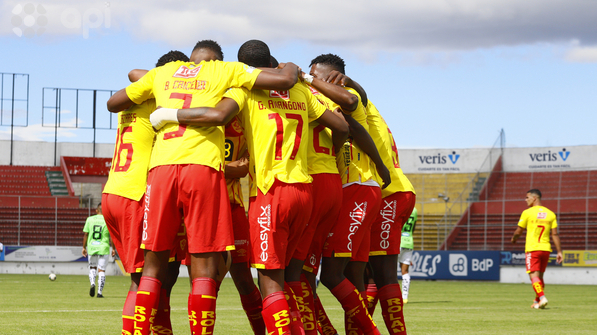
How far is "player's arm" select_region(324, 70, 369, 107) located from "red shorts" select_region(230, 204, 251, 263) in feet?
4.18

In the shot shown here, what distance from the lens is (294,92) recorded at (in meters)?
5.16

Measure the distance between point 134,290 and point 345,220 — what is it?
1713mm

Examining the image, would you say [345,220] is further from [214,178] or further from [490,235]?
[490,235]

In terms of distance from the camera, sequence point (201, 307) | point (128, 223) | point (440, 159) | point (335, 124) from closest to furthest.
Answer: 1. point (201, 307)
2. point (335, 124)
3. point (128, 223)
4. point (440, 159)

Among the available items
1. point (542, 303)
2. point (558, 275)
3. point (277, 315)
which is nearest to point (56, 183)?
point (558, 275)

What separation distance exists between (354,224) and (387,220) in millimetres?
741

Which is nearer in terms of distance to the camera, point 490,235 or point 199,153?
point 199,153

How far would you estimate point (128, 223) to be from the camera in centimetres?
546

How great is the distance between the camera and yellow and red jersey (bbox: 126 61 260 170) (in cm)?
480

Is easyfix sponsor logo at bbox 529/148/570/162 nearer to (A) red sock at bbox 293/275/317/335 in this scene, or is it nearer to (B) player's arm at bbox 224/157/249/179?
(A) red sock at bbox 293/275/317/335

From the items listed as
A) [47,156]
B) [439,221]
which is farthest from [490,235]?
[47,156]

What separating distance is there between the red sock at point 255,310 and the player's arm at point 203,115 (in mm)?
1712

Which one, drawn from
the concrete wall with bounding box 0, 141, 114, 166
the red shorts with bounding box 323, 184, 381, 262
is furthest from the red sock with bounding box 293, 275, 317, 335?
the concrete wall with bounding box 0, 141, 114, 166

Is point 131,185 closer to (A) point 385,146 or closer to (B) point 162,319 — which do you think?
(B) point 162,319
